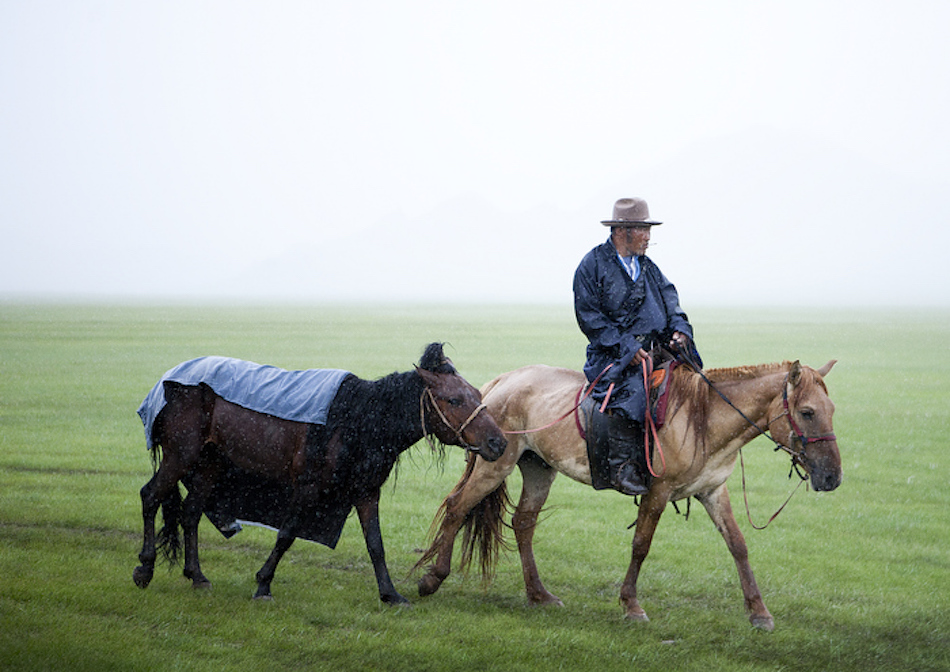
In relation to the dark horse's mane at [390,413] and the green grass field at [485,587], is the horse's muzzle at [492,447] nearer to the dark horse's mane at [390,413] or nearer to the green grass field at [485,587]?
the dark horse's mane at [390,413]

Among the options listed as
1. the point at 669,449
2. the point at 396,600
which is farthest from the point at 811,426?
the point at 396,600

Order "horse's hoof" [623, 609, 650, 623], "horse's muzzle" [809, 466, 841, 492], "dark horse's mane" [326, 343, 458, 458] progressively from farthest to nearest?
"horse's hoof" [623, 609, 650, 623], "dark horse's mane" [326, 343, 458, 458], "horse's muzzle" [809, 466, 841, 492]

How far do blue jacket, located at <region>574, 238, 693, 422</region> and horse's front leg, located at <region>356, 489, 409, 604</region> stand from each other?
182cm

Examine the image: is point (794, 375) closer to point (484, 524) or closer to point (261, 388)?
point (484, 524)

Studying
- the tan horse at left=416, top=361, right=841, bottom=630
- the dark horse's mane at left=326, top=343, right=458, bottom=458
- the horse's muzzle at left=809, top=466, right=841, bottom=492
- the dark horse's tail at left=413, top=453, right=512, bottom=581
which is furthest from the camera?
the dark horse's tail at left=413, top=453, right=512, bottom=581

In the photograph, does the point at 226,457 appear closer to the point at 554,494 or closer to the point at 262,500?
the point at 262,500

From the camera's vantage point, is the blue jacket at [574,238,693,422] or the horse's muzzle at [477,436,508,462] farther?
the blue jacket at [574,238,693,422]

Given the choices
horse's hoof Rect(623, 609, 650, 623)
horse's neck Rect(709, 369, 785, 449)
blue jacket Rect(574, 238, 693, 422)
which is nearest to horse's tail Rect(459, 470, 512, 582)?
horse's hoof Rect(623, 609, 650, 623)

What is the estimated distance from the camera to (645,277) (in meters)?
6.70

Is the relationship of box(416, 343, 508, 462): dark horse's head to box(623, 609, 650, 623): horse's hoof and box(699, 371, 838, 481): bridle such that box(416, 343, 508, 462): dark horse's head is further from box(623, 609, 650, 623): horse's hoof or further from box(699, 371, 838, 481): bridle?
box(699, 371, 838, 481): bridle

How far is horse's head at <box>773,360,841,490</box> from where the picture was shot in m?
5.79

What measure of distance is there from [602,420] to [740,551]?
139cm

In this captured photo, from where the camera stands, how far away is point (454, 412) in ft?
20.2

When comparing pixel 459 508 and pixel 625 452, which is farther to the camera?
pixel 459 508
